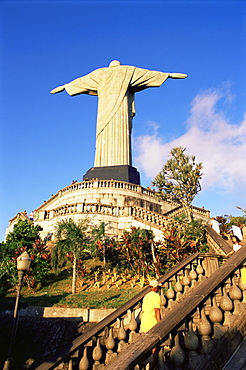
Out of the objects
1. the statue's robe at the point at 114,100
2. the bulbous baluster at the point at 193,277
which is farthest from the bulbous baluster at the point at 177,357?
the statue's robe at the point at 114,100

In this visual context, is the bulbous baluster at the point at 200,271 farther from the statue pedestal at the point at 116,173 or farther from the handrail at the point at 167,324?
the statue pedestal at the point at 116,173

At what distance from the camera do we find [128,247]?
50.0ft

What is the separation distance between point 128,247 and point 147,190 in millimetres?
13060

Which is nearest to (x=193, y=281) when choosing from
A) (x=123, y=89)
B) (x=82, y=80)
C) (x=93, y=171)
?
(x=93, y=171)

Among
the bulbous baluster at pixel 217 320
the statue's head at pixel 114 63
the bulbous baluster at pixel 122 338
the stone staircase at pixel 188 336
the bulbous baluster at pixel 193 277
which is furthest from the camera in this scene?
the statue's head at pixel 114 63

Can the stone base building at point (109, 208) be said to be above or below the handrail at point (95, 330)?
above

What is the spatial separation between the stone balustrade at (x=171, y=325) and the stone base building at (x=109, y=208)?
12.0 metres

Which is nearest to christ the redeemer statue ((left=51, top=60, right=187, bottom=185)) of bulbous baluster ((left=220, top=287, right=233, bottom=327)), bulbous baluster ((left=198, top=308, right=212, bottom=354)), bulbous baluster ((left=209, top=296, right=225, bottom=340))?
bulbous baluster ((left=220, top=287, right=233, bottom=327))

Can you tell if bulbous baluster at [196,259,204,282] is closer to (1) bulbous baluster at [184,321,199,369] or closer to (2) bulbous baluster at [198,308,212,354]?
(2) bulbous baluster at [198,308,212,354]

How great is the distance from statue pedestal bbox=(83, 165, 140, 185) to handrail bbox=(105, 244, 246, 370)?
23101 mm

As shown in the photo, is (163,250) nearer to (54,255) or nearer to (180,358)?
(54,255)

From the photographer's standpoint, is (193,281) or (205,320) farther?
(193,281)

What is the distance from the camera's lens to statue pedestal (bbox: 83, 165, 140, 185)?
27.9 metres

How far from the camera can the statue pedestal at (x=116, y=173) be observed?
1097 inches
